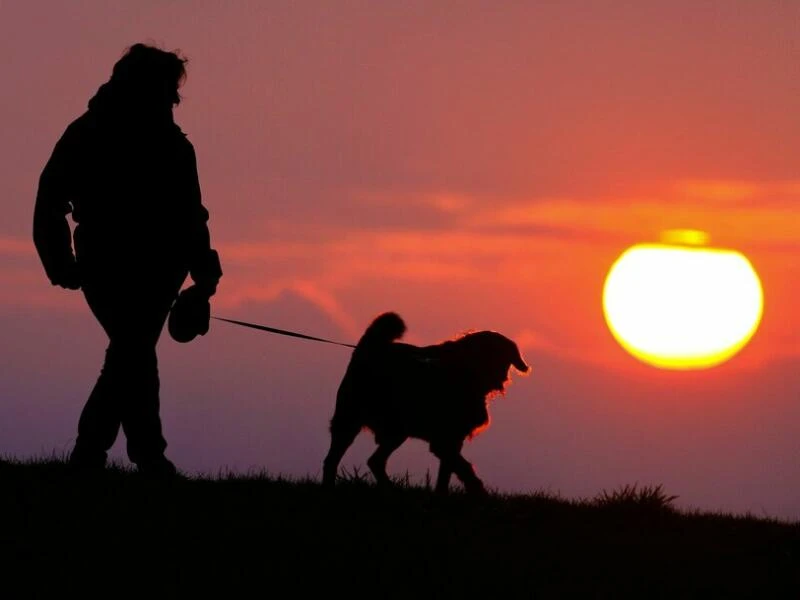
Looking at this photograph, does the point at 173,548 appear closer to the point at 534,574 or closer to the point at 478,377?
the point at 534,574

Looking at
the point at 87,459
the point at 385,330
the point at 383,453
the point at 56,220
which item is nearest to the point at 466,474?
the point at 383,453

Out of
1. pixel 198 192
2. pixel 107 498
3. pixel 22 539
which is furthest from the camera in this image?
pixel 198 192

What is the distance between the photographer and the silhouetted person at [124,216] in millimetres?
8086

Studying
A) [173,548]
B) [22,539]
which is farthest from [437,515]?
[22,539]

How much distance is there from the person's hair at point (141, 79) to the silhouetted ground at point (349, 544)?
7.34 feet

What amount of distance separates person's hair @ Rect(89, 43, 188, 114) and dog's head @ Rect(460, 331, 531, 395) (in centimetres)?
341

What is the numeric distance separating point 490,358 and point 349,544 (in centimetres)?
403

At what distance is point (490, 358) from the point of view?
10.5 m

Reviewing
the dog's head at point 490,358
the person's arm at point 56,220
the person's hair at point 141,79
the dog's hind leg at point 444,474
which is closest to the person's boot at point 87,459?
the person's arm at point 56,220

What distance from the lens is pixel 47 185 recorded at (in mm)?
8062

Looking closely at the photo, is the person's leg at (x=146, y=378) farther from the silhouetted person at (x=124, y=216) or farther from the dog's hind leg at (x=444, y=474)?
the dog's hind leg at (x=444, y=474)

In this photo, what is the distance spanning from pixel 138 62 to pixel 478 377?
12.4 ft

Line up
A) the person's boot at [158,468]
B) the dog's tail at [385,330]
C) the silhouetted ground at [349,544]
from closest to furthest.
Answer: the silhouetted ground at [349,544] < the person's boot at [158,468] < the dog's tail at [385,330]

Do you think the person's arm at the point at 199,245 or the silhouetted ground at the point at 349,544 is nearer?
the silhouetted ground at the point at 349,544
